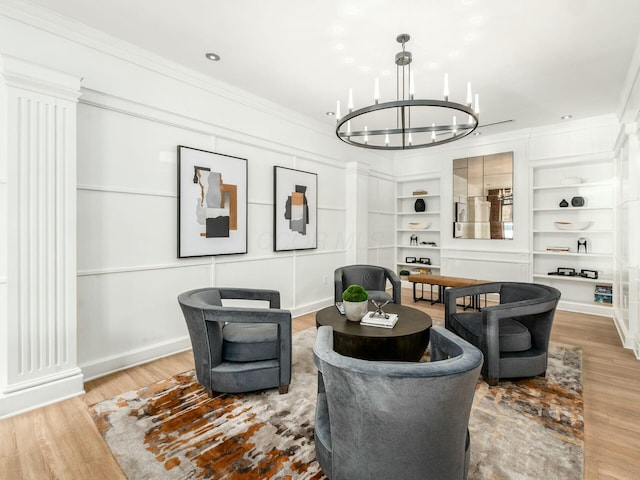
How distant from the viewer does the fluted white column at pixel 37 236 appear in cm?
227

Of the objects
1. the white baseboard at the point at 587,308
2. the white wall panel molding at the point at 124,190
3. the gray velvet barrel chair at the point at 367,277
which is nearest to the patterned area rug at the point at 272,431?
the white wall panel molding at the point at 124,190

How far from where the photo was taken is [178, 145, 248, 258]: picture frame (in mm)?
3354

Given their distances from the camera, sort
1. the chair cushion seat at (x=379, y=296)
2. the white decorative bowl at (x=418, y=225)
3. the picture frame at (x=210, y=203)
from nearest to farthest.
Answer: the picture frame at (x=210, y=203), the chair cushion seat at (x=379, y=296), the white decorative bowl at (x=418, y=225)

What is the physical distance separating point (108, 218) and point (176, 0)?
1.81 metres

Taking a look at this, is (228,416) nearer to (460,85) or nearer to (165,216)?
(165,216)

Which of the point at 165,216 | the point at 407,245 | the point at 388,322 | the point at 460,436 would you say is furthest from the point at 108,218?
the point at 407,245

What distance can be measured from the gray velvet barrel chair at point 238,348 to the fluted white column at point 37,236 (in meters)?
0.95

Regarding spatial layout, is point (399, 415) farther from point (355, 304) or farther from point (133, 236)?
point (133, 236)

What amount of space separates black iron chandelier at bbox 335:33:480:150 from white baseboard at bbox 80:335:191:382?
8.65 feet

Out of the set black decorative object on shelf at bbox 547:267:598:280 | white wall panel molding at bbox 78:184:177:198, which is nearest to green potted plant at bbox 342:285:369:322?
white wall panel molding at bbox 78:184:177:198

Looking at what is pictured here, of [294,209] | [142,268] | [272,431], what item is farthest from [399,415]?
[294,209]

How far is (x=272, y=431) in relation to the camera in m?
2.07

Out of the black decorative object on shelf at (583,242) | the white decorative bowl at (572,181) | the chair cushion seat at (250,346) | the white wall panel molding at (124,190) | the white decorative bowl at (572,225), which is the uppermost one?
the white decorative bowl at (572,181)

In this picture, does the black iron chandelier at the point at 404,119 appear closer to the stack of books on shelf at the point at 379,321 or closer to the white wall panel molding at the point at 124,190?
the stack of books on shelf at the point at 379,321
